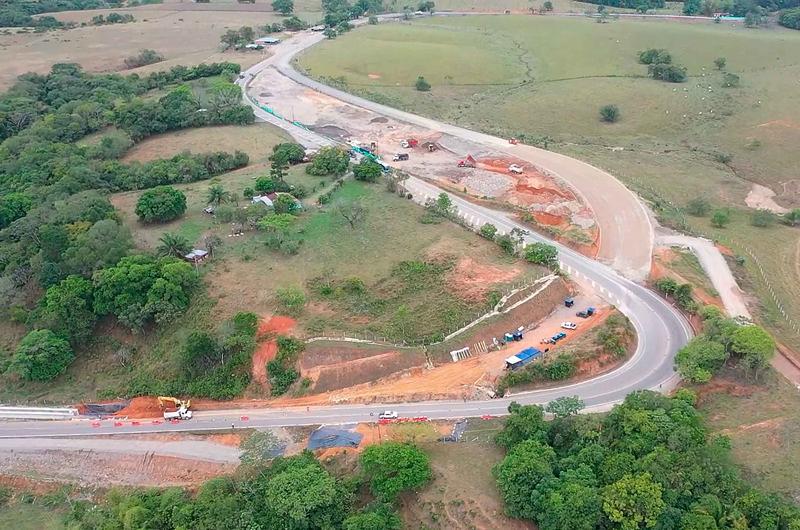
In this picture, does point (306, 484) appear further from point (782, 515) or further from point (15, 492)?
point (782, 515)

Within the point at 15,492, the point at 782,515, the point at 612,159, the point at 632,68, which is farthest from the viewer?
the point at 632,68

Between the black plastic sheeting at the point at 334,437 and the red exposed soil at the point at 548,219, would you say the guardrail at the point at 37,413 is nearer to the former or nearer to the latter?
the black plastic sheeting at the point at 334,437

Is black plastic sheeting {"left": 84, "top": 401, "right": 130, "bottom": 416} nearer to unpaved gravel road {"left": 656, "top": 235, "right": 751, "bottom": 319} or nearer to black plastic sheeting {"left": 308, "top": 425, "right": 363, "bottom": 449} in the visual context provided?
black plastic sheeting {"left": 308, "top": 425, "right": 363, "bottom": 449}

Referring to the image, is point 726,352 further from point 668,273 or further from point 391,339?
point 391,339

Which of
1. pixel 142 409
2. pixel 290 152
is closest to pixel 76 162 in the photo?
pixel 290 152

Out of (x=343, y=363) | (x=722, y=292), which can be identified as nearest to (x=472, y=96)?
(x=722, y=292)

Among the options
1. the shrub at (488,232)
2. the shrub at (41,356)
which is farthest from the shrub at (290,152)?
the shrub at (41,356)
